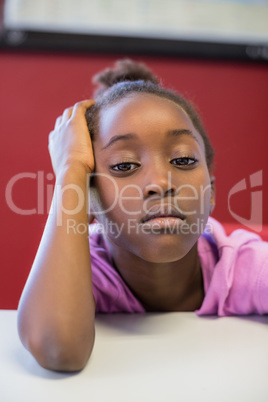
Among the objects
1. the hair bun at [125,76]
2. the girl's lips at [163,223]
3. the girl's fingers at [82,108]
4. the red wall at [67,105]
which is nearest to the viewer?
the girl's lips at [163,223]

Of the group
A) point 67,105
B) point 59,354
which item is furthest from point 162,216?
point 67,105

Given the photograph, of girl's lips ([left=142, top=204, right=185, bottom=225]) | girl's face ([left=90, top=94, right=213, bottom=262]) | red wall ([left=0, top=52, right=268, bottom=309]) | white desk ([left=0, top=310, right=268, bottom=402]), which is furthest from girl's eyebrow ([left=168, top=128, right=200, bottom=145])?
red wall ([left=0, top=52, right=268, bottom=309])

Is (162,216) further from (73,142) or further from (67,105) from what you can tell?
(67,105)

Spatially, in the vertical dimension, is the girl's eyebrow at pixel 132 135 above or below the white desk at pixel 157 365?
above

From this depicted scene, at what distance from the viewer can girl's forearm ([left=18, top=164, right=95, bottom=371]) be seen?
477 millimetres

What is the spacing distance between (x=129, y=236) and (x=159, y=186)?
9 cm

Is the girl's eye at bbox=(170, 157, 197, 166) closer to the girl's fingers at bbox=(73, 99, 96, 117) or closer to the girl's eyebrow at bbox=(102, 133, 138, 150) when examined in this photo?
the girl's eyebrow at bbox=(102, 133, 138, 150)

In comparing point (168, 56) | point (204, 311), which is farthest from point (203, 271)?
point (168, 56)

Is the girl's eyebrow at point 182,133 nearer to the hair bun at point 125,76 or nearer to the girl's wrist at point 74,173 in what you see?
the girl's wrist at point 74,173

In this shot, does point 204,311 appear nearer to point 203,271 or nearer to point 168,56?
point 203,271

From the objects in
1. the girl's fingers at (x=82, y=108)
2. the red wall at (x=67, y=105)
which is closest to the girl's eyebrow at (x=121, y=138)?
the girl's fingers at (x=82, y=108)

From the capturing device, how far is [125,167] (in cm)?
61

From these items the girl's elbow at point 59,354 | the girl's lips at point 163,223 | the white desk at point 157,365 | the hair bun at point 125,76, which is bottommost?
the white desk at point 157,365

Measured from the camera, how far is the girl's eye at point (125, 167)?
23.9 inches
